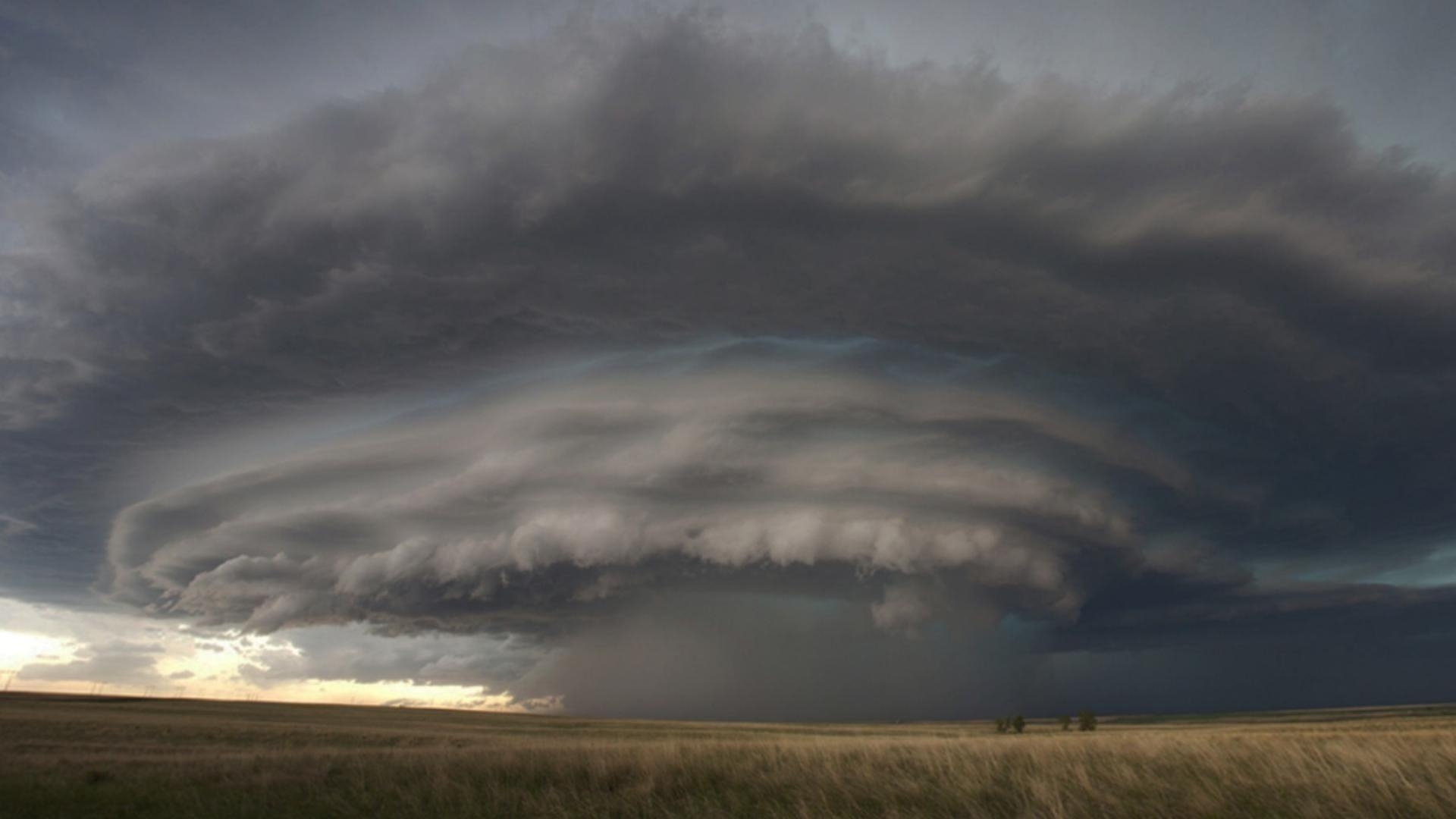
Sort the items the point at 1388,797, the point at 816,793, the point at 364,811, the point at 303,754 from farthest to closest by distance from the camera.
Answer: the point at 303,754
the point at 364,811
the point at 816,793
the point at 1388,797

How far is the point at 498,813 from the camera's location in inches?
496

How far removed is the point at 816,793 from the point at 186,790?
13.2 m

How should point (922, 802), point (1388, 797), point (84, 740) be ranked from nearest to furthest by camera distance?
point (1388, 797) → point (922, 802) → point (84, 740)

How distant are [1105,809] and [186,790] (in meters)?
17.3

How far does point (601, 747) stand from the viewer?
67.1ft

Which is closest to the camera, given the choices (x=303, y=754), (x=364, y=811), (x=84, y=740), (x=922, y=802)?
(x=922, y=802)

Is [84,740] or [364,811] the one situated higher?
[364,811]

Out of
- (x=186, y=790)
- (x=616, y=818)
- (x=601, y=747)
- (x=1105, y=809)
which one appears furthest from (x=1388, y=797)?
(x=186, y=790)

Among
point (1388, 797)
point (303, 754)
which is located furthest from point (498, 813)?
point (303, 754)

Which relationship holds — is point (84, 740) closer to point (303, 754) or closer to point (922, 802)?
point (303, 754)

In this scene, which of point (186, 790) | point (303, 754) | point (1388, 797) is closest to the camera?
point (1388, 797)

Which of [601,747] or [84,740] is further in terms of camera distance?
[84,740]

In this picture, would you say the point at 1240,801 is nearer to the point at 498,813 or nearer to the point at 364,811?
the point at 498,813

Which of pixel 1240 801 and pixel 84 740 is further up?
pixel 1240 801
